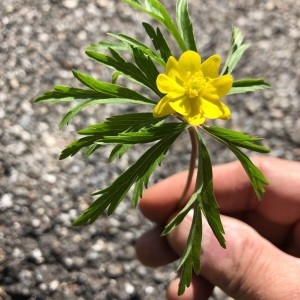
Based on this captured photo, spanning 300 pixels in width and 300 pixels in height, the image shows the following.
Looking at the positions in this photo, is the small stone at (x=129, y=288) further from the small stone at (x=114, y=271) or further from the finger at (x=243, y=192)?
the finger at (x=243, y=192)

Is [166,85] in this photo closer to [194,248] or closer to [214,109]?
[214,109]

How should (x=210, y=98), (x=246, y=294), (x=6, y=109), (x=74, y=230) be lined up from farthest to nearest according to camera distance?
1. (x=6, y=109)
2. (x=74, y=230)
3. (x=246, y=294)
4. (x=210, y=98)

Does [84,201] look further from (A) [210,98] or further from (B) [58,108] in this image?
(A) [210,98]

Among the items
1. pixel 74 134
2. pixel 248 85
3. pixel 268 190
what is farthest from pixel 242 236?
pixel 74 134

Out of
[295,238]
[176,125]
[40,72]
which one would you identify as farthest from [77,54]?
[176,125]

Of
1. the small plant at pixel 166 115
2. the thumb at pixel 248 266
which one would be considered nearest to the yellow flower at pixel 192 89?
the small plant at pixel 166 115
